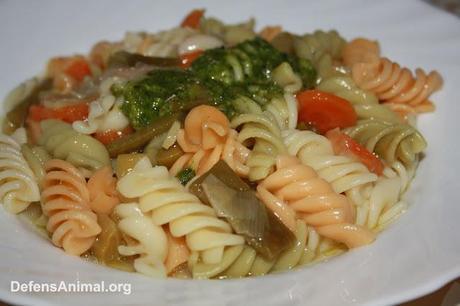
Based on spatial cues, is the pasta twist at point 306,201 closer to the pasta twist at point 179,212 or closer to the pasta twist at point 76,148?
the pasta twist at point 179,212

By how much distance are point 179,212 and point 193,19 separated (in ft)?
8.35

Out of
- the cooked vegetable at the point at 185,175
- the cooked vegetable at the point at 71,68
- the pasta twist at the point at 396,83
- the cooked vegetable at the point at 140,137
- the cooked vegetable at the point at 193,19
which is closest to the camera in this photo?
the cooked vegetable at the point at 185,175

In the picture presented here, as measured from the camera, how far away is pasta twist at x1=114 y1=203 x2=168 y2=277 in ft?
12.4

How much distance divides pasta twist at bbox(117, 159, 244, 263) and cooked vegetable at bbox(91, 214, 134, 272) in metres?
0.21

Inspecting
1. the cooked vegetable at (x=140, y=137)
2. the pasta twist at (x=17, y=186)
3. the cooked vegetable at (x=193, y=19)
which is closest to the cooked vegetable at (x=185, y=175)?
the cooked vegetable at (x=140, y=137)

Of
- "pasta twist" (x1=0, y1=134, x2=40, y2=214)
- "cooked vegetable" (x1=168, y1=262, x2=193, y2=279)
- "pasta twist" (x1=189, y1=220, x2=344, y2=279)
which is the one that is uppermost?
"pasta twist" (x1=0, y1=134, x2=40, y2=214)

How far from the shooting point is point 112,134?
451 centimetres

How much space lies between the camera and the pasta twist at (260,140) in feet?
13.3

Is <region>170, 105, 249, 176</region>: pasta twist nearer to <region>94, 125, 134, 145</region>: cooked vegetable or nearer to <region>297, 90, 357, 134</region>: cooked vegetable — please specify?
<region>94, 125, 134, 145</region>: cooked vegetable

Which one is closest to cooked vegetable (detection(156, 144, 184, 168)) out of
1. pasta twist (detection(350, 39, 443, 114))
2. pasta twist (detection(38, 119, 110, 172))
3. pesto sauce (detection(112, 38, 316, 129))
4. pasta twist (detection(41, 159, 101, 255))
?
pesto sauce (detection(112, 38, 316, 129))

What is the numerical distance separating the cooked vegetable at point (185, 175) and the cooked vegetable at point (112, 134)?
1.71ft

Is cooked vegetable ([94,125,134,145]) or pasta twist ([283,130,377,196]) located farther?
cooked vegetable ([94,125,134,145])

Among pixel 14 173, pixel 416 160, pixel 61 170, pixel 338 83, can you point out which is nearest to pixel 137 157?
pixel 61 170

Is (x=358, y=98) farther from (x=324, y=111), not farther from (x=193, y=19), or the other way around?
(x=193, y=19)
